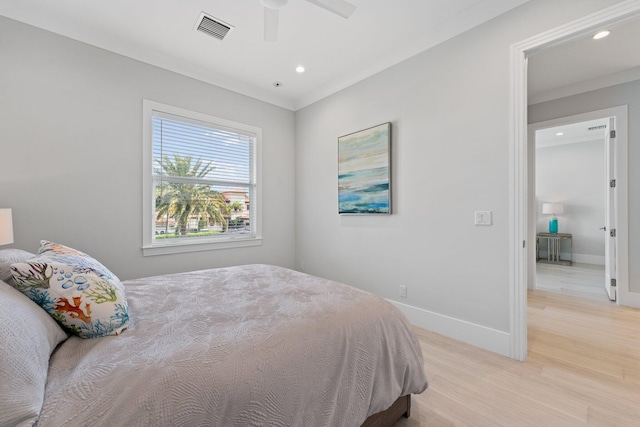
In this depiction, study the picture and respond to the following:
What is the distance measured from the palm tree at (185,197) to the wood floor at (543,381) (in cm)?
270

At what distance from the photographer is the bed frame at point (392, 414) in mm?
1293

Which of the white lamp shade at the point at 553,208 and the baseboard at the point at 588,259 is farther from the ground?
the white lamp shade at the point at 553,208

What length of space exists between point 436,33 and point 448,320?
8.67 feet

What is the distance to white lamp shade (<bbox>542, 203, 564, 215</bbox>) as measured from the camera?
6.18 m

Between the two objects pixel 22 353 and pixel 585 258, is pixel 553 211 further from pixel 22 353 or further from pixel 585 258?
pixel 22 353

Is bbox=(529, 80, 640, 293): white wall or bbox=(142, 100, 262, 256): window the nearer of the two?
bbox=(142, 100, 262, 256): window

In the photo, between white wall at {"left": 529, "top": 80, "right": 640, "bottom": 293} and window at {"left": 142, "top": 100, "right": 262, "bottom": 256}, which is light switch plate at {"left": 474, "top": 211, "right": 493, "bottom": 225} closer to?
white wall at {"left": 529, "top": 80, "right": 640, "bottom": 293}

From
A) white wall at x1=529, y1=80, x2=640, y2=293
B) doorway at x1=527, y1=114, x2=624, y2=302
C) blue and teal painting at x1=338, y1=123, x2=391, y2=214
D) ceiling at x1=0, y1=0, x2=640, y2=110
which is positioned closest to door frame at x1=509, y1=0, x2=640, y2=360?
ceiling at x1=0, y1=0, x2=640, y2=110

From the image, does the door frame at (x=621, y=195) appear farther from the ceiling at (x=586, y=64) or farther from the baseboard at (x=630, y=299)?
the ceiling at (x=586, y=64)

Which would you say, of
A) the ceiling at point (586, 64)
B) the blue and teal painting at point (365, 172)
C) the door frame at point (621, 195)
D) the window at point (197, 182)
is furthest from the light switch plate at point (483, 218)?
the window at point (197, 182)

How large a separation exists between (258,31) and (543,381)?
140 inches

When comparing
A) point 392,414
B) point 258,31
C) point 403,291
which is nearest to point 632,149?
point 403,291

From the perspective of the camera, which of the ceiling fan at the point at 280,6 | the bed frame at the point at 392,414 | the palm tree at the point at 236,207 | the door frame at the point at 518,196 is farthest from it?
the palm tree at the point at 236,207

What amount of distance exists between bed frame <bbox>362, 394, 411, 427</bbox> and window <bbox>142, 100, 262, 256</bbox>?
2.59m
